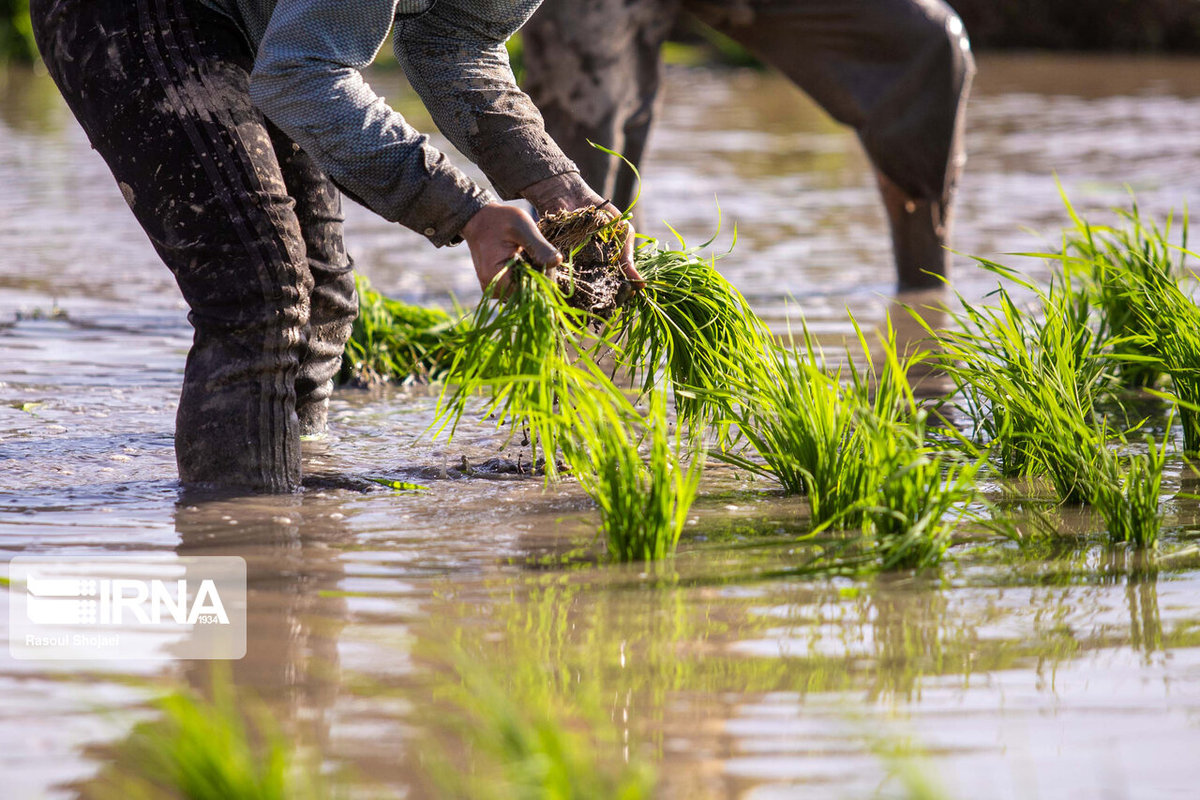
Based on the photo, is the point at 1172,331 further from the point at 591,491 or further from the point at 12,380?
the point at 12,380

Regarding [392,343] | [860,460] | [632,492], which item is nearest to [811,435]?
[860,460]

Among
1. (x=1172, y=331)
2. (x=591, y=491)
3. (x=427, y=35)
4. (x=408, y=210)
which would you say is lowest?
(x=591, y=491)

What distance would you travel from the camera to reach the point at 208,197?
8.89ft

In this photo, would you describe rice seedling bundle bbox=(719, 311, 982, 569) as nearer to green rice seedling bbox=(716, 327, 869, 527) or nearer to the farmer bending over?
green rice seedling bbox=(716, 327, 869, 527)

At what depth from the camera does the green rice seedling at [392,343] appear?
411cm

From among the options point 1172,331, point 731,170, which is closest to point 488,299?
point 1172,331

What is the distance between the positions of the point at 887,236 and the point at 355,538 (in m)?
4.19

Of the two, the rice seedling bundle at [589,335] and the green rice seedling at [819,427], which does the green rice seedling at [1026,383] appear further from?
the rice seedling bundle at [589,335]

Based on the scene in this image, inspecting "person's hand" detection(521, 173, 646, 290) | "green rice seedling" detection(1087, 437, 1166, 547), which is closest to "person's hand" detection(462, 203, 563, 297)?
"person's hand" detection(521, 173, 646, 290)

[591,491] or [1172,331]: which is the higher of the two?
[1172,331]

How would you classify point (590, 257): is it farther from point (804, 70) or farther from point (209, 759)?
point (804, 70)

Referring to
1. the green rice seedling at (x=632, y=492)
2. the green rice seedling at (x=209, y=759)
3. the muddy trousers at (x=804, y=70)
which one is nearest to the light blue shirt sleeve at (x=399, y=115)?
the green rice seedling at (x=632, y=492)

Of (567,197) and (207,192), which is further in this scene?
(567,197)

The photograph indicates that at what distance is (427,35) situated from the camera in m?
2.83
